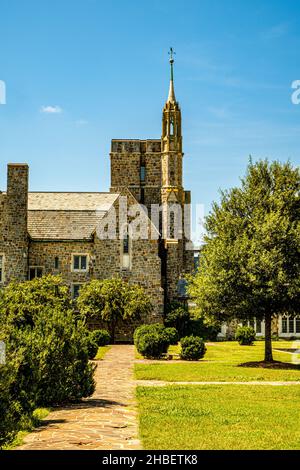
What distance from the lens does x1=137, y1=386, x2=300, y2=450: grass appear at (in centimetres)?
1035

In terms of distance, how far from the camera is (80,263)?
45844 mm

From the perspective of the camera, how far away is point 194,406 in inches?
573

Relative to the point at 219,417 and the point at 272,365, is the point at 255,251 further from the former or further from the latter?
the point at 219,417

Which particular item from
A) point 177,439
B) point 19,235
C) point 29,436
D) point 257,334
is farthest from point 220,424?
point 257,334

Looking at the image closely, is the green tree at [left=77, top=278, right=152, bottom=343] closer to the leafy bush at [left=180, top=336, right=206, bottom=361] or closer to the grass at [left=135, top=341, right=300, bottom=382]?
the leafy bush at [left=180, top=336, right=206, bottom=361]

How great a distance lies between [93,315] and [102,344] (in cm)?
364

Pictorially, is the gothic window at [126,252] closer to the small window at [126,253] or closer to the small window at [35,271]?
the small window at [126,253]

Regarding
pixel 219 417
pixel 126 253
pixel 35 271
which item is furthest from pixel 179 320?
pixel 219 417

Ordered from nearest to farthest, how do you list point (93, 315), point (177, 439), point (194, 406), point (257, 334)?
point (177, 439) < point (194, 406) < point (93, 315) < point (257, 334)

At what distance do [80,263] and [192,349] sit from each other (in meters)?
18.8

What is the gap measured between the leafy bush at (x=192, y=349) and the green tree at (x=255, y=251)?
2.33m

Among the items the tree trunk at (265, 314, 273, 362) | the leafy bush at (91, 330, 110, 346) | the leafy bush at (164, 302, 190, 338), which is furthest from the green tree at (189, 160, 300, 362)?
the leafy bush at (164, 302, 190, 338)

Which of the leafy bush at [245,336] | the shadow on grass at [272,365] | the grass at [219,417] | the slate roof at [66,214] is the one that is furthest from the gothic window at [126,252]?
the grass at [219,417]
